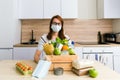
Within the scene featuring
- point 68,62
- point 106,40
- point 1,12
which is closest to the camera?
point 68,62

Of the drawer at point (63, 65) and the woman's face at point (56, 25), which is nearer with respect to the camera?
the drawer at point (63, 65)

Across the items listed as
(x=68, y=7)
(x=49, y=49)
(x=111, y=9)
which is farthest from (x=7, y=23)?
(x=111, y=9)

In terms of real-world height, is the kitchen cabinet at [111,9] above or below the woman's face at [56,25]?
above

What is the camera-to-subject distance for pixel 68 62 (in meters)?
1.52

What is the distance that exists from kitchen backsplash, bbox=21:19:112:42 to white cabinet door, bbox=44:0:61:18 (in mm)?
336

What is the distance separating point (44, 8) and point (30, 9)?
0.27m

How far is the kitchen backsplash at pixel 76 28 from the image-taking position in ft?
12.5

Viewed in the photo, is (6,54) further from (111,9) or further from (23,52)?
(111,9)

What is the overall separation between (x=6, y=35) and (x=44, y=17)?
0.80m

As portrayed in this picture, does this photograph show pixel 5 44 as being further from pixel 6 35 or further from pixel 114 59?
pixel 114 59

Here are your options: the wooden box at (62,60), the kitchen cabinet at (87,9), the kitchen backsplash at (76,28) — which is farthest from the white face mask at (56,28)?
the kitchen cabinet at (87,9)

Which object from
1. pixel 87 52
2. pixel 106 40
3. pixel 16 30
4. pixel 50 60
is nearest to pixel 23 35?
pixel 16 30

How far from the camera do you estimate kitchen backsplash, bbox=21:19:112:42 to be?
3.81m

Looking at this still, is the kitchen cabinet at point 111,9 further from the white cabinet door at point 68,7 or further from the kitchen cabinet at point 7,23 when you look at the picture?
the kitchen cabinet at point 7,23
